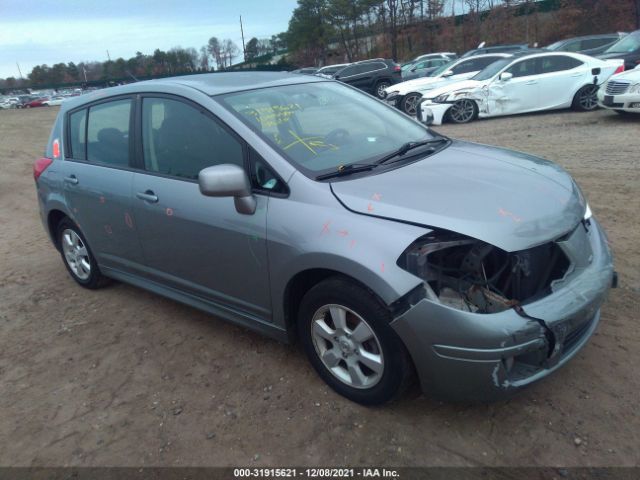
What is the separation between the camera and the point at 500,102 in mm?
12242

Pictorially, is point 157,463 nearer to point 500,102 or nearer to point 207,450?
point 207,450

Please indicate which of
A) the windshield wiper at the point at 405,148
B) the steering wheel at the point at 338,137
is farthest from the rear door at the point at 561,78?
the steering wheel at the point at 338,137

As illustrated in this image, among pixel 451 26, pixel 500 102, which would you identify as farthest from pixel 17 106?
pixel 500 102

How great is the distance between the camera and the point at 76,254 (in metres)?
4.70

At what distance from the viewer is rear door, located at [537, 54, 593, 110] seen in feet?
38.2

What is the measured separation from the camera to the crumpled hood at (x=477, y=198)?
245 cm

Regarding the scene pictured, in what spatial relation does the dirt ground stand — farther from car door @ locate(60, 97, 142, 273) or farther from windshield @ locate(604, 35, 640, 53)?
windshield @ locate(604, 35, 640, 53)

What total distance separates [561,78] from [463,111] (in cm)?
224

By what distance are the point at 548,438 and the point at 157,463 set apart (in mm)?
1986

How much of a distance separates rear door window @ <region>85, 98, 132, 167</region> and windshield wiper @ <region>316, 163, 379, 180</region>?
1737 mm

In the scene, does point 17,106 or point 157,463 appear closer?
point 157,463

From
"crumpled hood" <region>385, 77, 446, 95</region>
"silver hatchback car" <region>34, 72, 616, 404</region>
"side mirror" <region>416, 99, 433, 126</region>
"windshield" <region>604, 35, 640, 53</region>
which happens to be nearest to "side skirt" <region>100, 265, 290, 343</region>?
"silver hatchback car" <region>34, 72, 616, 404</region>

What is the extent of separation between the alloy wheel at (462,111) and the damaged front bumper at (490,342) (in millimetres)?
10540

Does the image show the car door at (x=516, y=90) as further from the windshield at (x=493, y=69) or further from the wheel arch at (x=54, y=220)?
the wheel arch at (x=54, y=220)
